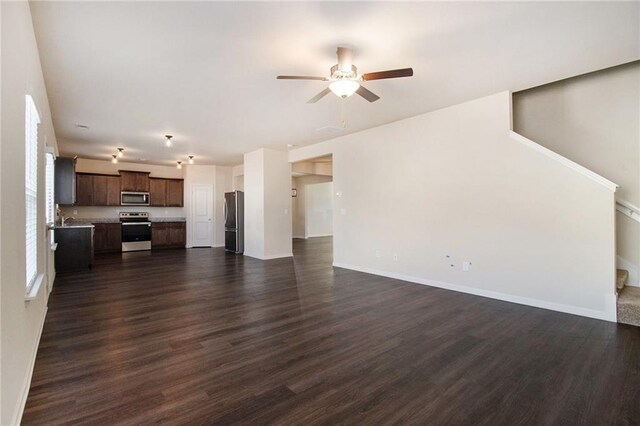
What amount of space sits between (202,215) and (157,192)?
152cm

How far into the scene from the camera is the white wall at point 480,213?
3402mm

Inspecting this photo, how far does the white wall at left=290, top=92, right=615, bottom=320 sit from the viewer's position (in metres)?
3.40

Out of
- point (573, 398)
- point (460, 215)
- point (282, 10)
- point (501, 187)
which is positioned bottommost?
point (573, 398)

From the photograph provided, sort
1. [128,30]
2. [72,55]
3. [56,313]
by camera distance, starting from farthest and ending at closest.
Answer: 1. [56,313]
2. [72,55]
3. [128,30]

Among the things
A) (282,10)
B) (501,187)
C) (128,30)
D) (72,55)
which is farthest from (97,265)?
(501,187)

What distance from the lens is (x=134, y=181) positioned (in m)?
9.06

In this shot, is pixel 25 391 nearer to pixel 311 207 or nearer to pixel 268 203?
pixel 268 203

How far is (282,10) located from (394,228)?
151 inches

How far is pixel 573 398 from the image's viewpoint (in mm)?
1926

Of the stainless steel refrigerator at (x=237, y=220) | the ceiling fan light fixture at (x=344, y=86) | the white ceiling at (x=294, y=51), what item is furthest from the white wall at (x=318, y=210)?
the ceiling fan light fixture at (x=344, y=86)

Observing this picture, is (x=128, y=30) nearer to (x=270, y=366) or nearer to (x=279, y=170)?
(x=270, y=366)

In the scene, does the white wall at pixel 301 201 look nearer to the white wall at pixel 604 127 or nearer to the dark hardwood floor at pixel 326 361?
the dark hardwood floor at pixel 326 361

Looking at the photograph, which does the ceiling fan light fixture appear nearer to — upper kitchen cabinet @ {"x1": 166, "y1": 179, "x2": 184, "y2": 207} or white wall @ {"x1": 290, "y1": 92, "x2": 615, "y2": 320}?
white wall @ {"x1": 290, "y1": 92, "x2": 615, "y2": 320}

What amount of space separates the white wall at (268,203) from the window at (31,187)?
4798mm
